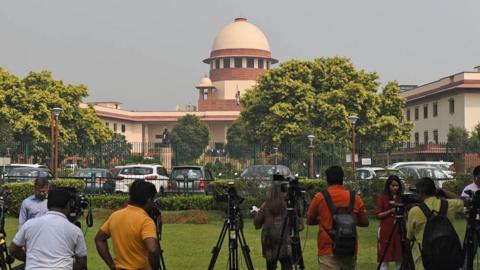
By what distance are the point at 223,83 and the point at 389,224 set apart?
95828 millimetres

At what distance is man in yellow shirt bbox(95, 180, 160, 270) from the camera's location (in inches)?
225

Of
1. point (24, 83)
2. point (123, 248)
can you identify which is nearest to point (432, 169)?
point (123, 248)

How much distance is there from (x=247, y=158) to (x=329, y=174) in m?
25.5

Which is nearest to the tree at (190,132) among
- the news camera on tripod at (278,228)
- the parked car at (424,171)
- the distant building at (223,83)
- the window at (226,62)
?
the distant building at (223,83)

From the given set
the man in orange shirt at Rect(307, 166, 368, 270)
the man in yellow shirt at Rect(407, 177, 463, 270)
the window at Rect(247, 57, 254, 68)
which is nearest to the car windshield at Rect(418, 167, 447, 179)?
the man in yellow shirt at Rect(407, 177, 463, 270)

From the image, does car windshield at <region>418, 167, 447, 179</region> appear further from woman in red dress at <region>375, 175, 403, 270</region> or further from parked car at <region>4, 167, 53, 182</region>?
woman in red dress at <region>375, 175, 403, 270</region>

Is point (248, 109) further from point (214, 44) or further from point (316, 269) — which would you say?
point (214, 44)

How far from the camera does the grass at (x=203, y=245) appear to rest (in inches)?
485

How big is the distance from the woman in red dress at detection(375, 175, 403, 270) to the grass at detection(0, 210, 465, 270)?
4.45ft

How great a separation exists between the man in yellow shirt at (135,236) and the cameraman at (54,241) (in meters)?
0.24

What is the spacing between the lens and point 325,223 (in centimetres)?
713

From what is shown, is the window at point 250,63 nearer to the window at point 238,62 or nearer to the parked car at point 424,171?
the window at point 238,62

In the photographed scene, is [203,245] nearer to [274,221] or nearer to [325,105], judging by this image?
[274,221]

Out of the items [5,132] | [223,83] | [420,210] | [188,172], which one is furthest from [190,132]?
[420,210]
